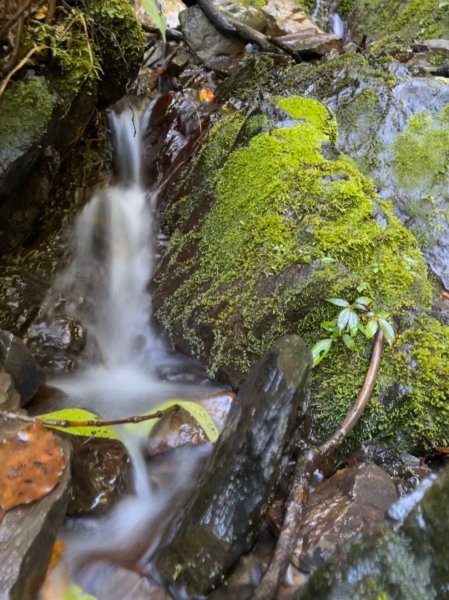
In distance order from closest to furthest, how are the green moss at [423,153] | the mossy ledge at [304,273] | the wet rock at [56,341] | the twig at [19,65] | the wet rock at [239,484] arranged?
the wet rock at [239,484], the mossy ledge at [304,273], the twig at [19,65], the wet rock at [56,341], the green moss at [423,153]

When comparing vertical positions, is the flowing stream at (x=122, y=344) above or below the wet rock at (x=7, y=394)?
below

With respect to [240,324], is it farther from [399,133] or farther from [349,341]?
[399,133]

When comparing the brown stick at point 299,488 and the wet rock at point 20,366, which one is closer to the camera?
the brown stick at point 299,488

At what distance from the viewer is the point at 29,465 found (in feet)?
7.07

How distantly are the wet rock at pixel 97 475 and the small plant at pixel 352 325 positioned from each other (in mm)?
1279

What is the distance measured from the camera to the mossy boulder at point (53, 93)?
3422 millimetres

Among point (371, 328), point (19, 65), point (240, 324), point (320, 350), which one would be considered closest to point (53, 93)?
point (19, 65)

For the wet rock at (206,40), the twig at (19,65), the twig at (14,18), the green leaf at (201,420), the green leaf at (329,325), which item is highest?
the twig at (14,18)

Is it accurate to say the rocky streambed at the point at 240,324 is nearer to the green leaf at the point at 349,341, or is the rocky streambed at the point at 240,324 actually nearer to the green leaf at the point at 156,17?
Result: the green leaf at the point at 349,341

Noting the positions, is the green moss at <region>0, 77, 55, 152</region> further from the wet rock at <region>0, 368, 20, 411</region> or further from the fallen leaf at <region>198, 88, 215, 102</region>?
the fallen leaf at <region>198, 88, 215, 102</region>

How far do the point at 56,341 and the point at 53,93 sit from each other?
1884 millimetres

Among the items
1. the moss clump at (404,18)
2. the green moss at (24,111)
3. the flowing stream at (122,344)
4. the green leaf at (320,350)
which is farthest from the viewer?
the moss clump at (404,18)

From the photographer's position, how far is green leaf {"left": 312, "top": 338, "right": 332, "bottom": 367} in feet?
9.39

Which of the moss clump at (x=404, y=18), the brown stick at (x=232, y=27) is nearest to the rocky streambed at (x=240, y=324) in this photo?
the brown stick at (x=232, y=27)
